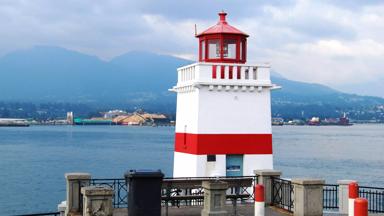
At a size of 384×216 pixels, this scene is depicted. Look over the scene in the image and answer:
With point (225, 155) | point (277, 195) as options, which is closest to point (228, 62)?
point (225, 155)

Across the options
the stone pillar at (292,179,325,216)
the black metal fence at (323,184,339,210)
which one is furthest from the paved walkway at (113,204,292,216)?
the black metal fence at (323,184,339,210)

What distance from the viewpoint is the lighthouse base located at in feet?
60.8

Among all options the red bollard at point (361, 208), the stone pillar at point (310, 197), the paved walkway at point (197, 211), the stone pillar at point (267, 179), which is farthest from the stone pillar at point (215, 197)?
the red bollard at point (361, 208)

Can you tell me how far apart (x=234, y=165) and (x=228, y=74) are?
9.50 ft

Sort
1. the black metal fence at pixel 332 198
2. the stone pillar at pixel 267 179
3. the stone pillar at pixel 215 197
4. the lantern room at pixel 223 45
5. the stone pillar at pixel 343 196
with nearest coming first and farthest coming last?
the stone pillar at pixel 215 197
the stone pillar at pixel 267 179
the stone pillar at pixel 343 196
the black metal fence at pixel 332 198
the lantern room at pixel 223 45

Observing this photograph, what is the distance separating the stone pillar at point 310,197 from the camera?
1442 centimetres

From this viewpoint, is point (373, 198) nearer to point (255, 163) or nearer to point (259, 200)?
point (255, 163)

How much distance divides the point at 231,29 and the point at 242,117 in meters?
2.96

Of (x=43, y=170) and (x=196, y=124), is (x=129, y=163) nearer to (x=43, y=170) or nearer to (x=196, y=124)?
(x=43, y=170)

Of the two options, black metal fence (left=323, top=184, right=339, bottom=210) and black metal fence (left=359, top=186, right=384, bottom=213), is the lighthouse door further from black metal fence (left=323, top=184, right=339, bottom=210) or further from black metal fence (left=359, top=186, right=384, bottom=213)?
black metal fence (left=359, top=186, right=384, bottom=213)

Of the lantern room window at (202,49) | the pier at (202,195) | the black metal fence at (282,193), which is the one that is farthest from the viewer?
the lantern room window at (202,49)

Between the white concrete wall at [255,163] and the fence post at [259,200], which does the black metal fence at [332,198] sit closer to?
the white concrete wall at [255,163]

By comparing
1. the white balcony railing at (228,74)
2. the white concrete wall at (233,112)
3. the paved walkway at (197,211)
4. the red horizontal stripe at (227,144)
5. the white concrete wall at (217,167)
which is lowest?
the paved walkway at (197,211)

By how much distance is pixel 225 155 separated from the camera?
18.8m
